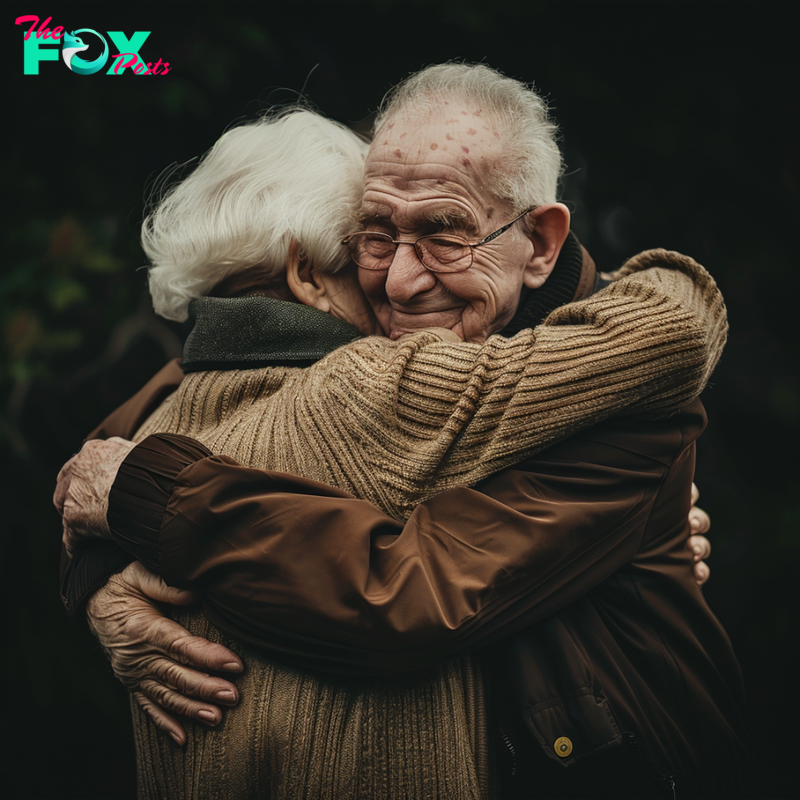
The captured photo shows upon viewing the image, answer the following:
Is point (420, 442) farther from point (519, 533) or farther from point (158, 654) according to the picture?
point (158, 654)

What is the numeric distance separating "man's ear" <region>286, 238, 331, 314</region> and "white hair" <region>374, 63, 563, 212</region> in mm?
375

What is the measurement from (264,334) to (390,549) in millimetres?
609

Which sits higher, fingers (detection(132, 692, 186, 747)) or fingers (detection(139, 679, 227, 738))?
fingers (detection(139, 679, 227, 738))

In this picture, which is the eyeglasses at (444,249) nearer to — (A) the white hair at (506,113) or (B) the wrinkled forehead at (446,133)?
(A) the white hair at (506,113)

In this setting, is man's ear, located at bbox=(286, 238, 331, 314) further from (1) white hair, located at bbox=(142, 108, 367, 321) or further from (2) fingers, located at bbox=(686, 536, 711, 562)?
(2) fingers, located at bbox=(686, 536, 711, 562)

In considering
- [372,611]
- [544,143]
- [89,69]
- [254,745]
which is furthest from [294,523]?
[89,69]

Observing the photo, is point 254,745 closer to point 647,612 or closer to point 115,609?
point 115,609

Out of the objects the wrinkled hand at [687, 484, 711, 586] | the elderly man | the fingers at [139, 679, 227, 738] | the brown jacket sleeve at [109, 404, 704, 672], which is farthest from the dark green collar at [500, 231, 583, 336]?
the fingers at [139, 679, 227, 738]

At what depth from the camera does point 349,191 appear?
5.80ft

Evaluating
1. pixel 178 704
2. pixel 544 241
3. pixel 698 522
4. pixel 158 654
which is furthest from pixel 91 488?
pixel 698 522

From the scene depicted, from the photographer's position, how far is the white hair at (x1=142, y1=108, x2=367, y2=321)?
1.69 metres

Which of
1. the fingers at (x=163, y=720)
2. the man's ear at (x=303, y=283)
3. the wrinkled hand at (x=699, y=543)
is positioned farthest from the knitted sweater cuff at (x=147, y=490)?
the wrinkled hand at (x=699, y=543)

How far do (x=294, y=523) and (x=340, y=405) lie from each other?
0.26m

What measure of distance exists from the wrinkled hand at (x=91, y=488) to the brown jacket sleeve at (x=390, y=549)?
14 cm
